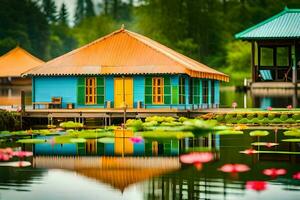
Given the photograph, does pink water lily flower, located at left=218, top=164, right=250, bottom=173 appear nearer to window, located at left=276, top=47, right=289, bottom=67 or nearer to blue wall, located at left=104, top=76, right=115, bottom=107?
blue wall, located at left=104, top=76, right=115, bottom=107

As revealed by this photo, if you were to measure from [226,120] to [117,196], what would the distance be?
909 inches

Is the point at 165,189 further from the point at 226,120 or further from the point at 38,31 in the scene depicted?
the point at 38,31

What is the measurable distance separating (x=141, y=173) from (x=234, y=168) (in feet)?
10.2

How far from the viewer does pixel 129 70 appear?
50.7m

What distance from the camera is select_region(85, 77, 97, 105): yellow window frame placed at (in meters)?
51.5

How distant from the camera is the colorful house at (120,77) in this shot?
165 ft

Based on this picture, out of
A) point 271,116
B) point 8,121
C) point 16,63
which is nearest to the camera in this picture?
point 8,121

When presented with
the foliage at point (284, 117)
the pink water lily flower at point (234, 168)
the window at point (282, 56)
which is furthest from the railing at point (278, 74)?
the window at point (282, 56)

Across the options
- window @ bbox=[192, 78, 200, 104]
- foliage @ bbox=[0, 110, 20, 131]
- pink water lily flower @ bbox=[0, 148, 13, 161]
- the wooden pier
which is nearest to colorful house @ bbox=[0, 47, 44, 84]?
window @ bbox=[192, 78, 200, 104]

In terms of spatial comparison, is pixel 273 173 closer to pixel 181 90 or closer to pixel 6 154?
pixel 6 154

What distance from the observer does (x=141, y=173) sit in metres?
27.4

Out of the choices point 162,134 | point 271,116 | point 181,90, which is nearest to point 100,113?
point 181,90

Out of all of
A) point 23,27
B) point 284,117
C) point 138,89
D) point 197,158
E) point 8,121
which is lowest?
point 197,158

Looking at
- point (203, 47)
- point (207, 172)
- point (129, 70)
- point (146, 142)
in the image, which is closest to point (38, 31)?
Result: point (203, 47)
